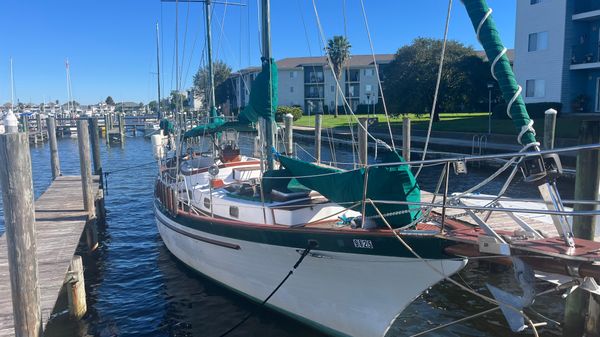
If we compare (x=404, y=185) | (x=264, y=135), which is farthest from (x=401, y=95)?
(x=404, y=185)

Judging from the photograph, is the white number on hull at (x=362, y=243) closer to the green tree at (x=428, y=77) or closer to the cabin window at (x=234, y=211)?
the cabin window at (x=234, y=211)

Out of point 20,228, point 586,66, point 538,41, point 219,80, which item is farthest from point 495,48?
point 219,80

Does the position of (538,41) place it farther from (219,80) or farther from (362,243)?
(219,80)

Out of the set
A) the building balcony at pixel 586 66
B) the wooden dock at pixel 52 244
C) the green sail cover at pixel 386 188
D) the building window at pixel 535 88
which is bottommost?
the wooden dock at pixel 52 244

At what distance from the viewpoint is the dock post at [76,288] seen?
340 inches

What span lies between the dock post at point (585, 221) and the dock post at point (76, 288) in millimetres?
8520

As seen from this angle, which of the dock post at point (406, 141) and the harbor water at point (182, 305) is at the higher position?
the dock post at point (406, 141)

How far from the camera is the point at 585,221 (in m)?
7.19

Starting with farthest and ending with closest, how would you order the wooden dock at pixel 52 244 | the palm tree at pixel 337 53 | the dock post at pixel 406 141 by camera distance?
the palm tree at pixel 337 53 < the dock post at pixel 406 141 < the wooden dock at pixel 52 244

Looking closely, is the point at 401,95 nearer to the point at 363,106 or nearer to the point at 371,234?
the point at 363,106

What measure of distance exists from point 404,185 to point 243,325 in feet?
14.1

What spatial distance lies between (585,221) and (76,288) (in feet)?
29.2

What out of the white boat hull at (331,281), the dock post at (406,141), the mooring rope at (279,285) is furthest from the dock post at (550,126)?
the mooring rope at (279,285)

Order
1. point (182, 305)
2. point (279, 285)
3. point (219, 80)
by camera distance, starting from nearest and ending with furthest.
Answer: point (279, 285)
point (182, 305)
point (219, 80)
